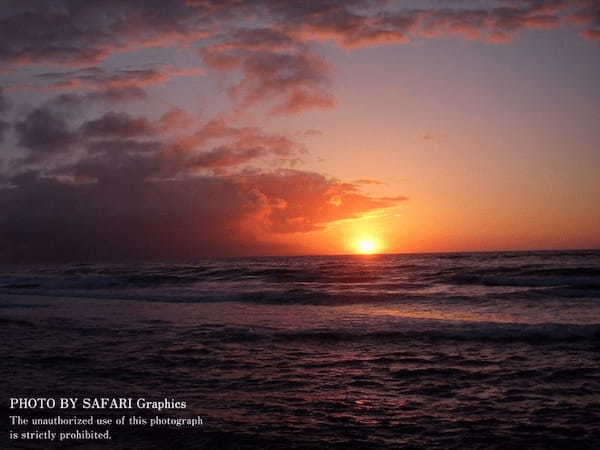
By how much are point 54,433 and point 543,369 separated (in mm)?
7673

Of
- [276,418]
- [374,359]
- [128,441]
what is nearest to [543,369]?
[374,359]

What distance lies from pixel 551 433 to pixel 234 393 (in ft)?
14.0

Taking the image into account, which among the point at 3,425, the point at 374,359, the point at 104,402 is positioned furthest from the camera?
the point at 374,359

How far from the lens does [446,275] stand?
3534 centimetres

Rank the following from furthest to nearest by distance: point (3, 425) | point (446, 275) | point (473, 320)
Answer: point (446, 275)
point (473, 320)
point (3, 425)

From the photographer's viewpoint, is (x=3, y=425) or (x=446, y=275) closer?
(x=3, y=425)

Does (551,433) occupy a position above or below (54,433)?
below

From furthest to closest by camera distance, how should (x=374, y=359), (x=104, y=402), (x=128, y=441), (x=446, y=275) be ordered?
(x=446, y=275) < (x=374, y=359) < (x=104, y=402) < (x=128, y=441)

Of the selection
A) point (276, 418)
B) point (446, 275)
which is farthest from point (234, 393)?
point (446, 275)

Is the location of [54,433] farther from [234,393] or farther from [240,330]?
[240,330]

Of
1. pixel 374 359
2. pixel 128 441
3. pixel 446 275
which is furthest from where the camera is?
pixel 446 275

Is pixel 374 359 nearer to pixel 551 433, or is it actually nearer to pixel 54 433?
pixel 551 433

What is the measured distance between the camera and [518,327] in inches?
490

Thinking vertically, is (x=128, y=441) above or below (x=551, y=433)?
above
